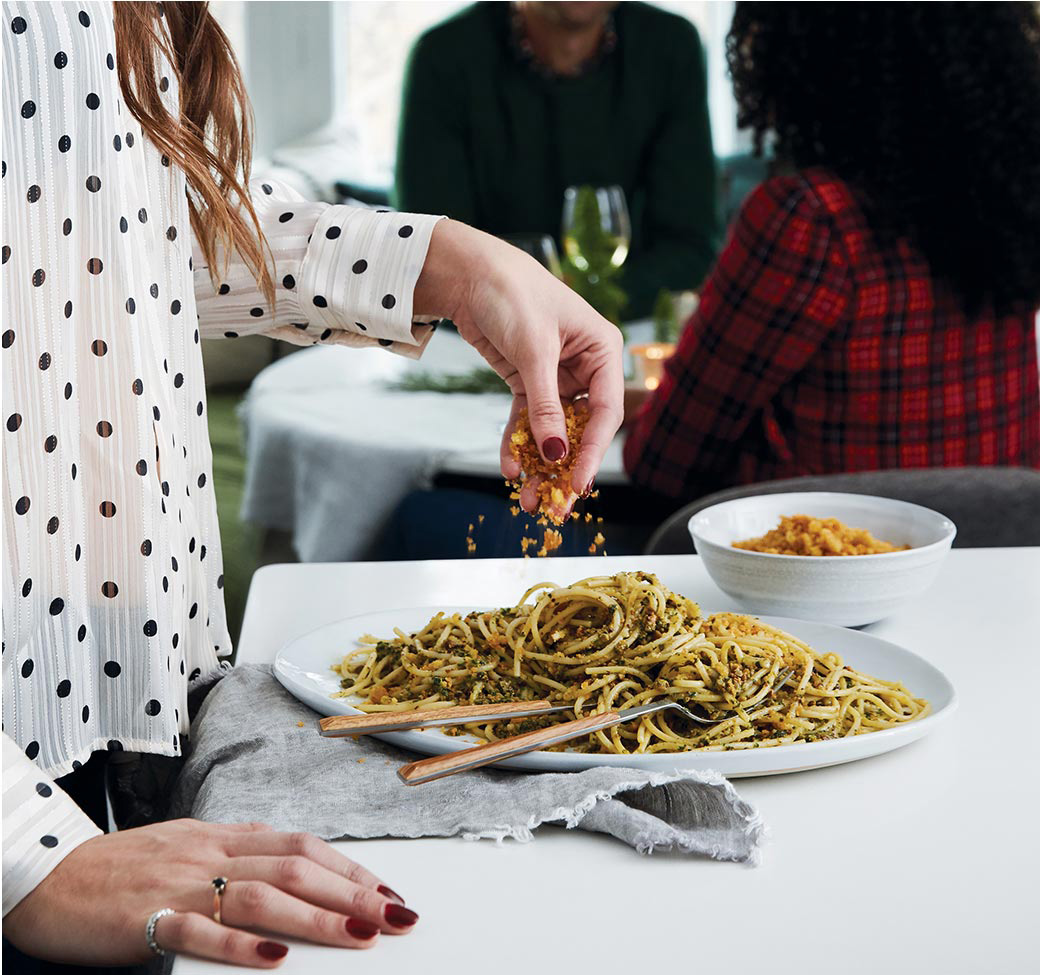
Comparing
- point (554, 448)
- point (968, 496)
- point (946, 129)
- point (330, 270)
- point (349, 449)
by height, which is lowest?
→ point (349, 449)

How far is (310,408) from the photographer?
7.03ft

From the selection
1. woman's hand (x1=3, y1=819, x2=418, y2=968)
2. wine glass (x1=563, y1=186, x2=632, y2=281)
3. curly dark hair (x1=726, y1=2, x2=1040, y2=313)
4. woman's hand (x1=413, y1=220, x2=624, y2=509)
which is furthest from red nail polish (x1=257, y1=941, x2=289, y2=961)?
wine glass (x1=563, y1=186, x2=632, y2=281)

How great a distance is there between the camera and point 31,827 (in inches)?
26.9

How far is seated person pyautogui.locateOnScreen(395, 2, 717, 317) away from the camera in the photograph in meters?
3.44

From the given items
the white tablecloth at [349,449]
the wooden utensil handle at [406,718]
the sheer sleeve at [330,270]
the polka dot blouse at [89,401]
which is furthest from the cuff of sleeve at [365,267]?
the white tablecloth at [349,449]

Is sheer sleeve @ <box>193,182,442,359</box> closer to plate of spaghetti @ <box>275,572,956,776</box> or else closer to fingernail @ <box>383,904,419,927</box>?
plate of spaghetti @ <box>275,572,956,776</box>

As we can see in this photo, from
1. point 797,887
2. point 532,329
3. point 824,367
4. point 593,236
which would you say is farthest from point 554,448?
point 593,236

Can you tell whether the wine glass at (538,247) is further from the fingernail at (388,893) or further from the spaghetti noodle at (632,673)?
the fingernail at (388,893)

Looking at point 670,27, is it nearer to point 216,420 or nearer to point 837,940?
point 216,420

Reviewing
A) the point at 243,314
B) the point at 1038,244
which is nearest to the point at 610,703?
the point at 243,314

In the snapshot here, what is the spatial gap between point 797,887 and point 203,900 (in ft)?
1.05

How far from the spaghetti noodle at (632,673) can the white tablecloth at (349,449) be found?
3.05ft

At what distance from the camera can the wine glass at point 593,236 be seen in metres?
2.22

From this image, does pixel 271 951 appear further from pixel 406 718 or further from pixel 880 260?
pixel 880 260
